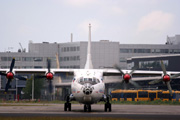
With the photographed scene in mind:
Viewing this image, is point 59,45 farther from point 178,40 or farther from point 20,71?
point 20,71

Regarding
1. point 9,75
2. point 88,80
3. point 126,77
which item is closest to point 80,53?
point 9,75

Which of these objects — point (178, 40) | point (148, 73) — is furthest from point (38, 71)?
point (178, 40)

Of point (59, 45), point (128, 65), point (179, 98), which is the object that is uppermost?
point (59, 45)

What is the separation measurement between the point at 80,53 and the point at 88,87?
91.4m

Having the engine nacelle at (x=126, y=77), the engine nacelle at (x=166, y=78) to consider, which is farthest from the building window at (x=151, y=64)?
the engine nacelle at (x=126, y=77)

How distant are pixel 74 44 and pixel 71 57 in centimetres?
466

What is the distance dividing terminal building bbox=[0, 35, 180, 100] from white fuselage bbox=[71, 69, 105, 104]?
83367 mm

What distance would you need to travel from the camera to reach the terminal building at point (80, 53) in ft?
412

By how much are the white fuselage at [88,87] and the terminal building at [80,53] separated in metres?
83.4

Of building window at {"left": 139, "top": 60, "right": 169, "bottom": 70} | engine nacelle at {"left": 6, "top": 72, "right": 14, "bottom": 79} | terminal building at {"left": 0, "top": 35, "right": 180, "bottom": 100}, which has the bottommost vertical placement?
engine nacelle at {"left": 6, "top": 72, "right": 14, "bottom": 79}

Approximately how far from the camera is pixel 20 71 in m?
44.4

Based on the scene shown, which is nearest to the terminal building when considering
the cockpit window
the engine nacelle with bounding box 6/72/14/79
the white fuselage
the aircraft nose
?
the engine nacelle with bounding box 6/72/14/79

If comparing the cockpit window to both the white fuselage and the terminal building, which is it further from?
the terminal building

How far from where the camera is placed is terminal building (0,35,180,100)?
12569cm
